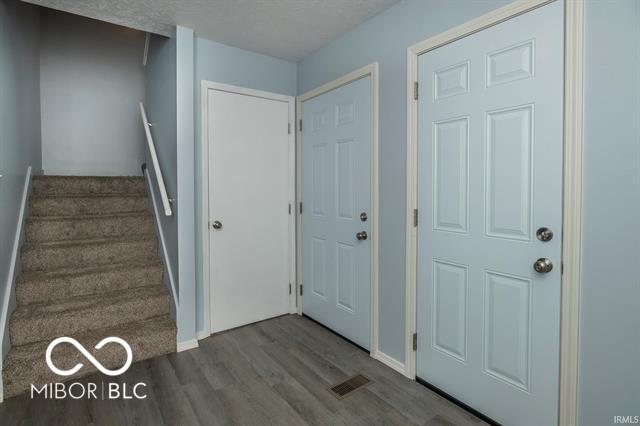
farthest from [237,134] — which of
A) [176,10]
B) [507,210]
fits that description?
[507,210]

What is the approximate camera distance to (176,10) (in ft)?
7.52

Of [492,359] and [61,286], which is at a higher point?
[61,286]

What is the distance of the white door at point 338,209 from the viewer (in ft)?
8.22

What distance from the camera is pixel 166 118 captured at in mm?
2822

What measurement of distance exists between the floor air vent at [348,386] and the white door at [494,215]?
1.23ft

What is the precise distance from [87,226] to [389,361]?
2.72 m

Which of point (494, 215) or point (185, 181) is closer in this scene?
point (494, 215)

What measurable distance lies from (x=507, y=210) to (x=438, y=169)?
1.50 ft

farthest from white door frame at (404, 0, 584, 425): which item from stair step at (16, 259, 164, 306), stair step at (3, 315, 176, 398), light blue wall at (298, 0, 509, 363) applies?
stair step at (16, 259, 164, 306)

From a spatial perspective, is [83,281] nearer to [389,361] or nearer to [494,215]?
[389,361]

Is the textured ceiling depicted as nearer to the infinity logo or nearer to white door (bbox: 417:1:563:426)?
white door (bbox: 417:1:563:426)

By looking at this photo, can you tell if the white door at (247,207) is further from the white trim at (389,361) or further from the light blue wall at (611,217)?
the light blue wall at (611,217)

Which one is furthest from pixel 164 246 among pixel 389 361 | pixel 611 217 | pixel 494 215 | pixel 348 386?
pixel 611 217

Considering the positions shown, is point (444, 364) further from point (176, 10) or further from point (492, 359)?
point (176, 10)
